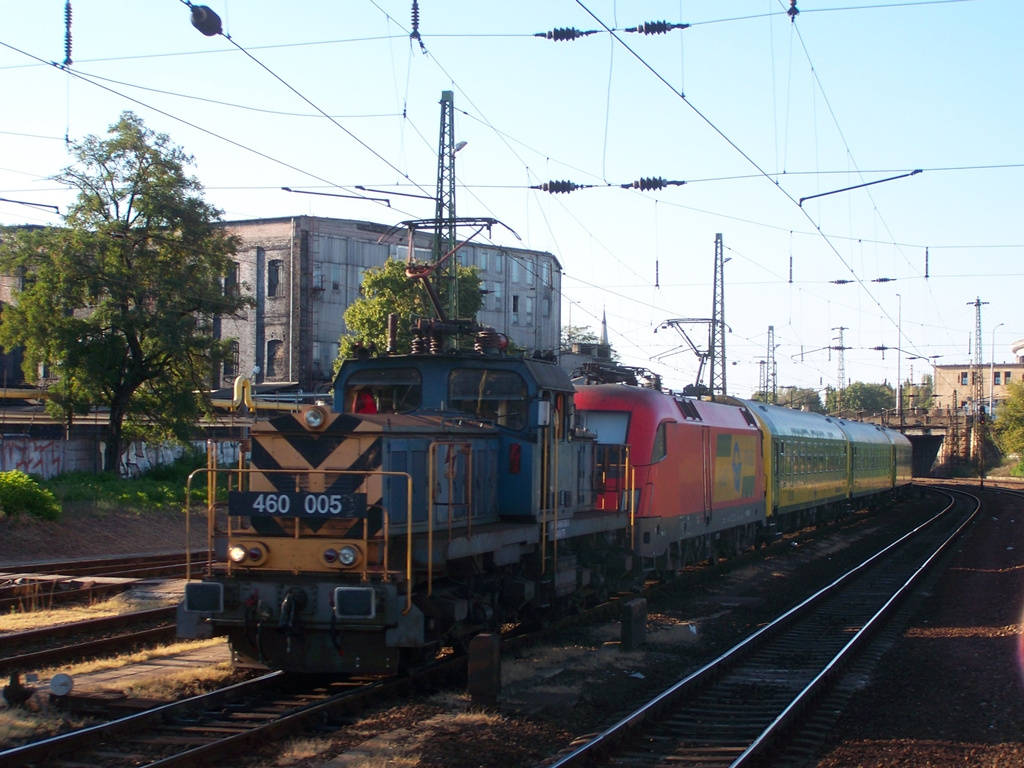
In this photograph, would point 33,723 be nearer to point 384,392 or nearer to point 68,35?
point 384,392

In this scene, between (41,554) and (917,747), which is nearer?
(917,747)

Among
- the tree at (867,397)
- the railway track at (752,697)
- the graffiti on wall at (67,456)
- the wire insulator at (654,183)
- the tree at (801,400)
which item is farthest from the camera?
the tree at (867,397)

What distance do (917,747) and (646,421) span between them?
304 inches

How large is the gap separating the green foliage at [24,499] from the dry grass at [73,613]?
9.57m

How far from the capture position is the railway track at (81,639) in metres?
10.3

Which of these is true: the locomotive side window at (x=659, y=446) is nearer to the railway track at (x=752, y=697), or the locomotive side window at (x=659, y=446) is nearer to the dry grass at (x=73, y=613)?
the railway track at (x=752, y=697)

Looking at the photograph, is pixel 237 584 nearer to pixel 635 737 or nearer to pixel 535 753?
pixel 535 753

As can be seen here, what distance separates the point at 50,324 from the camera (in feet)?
92.1

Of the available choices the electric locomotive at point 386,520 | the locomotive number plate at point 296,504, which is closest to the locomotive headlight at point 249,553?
the electric locomotive at point 386,520

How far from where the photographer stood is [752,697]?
9398 millimetres

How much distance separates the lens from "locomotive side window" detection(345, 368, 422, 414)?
34.2 ft

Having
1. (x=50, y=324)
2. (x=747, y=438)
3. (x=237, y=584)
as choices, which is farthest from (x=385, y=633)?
(x=50, y=324)

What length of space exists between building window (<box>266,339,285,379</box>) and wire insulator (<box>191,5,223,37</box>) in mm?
44841

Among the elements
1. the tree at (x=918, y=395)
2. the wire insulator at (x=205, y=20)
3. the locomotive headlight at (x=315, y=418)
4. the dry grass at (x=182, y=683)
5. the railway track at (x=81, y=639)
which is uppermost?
the wire insulator at (x=205, y=20)
